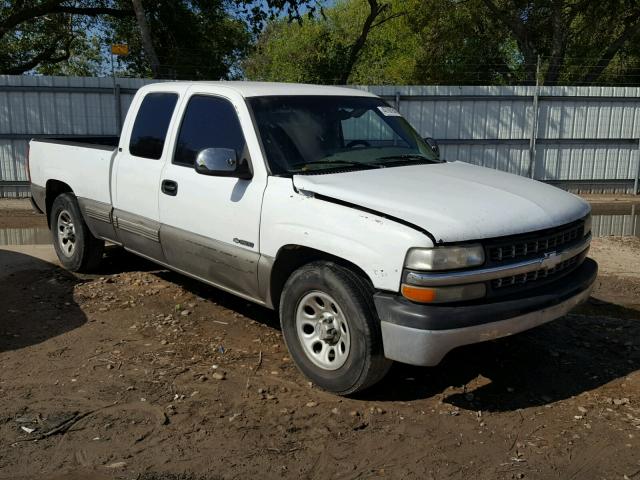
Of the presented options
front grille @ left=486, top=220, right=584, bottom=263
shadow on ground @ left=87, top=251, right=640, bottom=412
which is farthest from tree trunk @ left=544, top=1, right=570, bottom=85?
front grille @ left=486, top=220, right=584, bottom=263

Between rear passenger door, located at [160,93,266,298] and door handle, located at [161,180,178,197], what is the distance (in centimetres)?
1

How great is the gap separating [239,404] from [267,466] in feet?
2.36

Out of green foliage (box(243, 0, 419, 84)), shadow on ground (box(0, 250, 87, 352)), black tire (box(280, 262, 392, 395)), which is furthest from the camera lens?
green foliage (box(243, 0, 419, 84))

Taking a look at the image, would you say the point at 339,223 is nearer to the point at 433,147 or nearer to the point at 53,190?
the point at 433,147

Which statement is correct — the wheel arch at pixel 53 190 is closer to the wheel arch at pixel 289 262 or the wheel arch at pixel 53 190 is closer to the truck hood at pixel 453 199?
the wheel arch at pixel 289 262

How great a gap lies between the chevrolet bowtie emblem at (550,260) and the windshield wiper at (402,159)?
134 cm

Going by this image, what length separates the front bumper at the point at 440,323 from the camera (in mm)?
3590

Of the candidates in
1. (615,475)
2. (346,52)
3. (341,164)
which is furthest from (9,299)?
(346,52)

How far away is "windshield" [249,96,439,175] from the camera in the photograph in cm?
457

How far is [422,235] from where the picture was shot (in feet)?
11.8

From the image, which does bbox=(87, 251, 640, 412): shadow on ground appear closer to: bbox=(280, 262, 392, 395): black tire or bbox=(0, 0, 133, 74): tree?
bbox=(280, 262, 392, 395): black tire

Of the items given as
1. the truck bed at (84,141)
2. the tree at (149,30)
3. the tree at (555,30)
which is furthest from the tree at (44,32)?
the truck bed at (84,141)

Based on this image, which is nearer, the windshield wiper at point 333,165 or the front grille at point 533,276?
the front grille at point 533,276

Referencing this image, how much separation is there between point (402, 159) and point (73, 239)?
3791 millimetres
